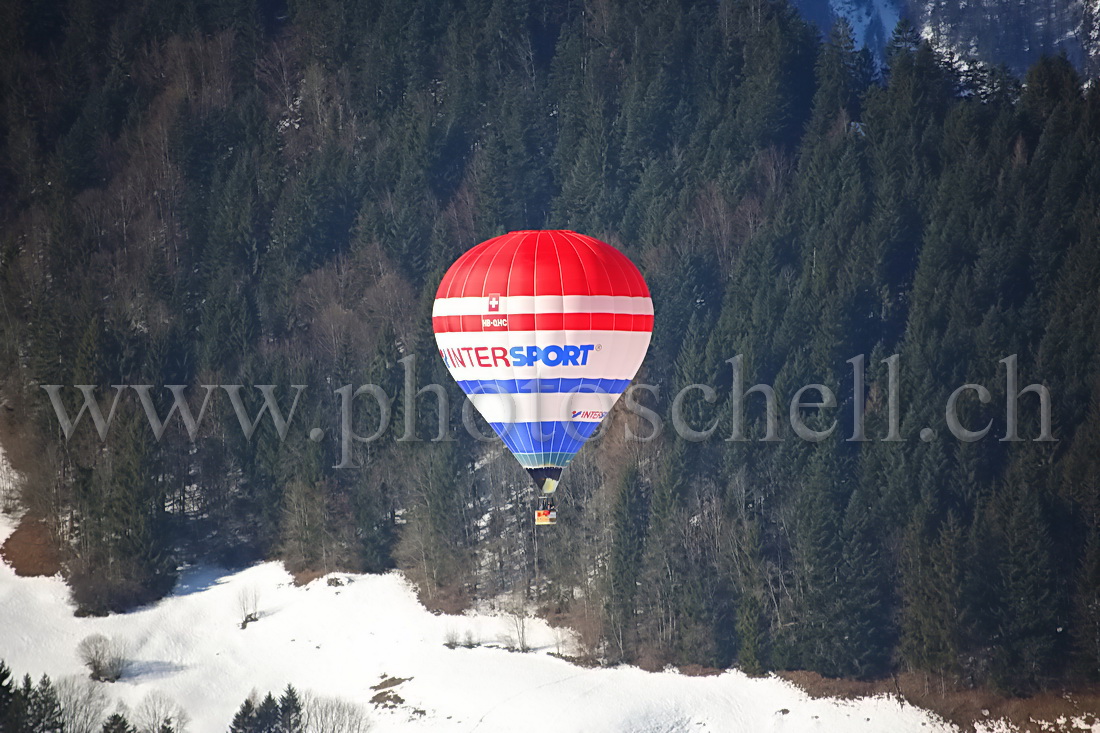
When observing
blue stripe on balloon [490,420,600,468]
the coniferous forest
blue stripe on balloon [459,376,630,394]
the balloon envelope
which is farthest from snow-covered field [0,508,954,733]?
blue stripe on balloon [459,376,630,394]

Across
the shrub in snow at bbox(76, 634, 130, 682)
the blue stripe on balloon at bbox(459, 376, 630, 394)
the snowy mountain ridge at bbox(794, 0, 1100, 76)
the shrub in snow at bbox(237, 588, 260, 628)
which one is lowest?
the shrub in snow at bbox(76, 634, 130, 682)

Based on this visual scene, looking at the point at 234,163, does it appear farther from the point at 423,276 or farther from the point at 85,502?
the point at 85,502

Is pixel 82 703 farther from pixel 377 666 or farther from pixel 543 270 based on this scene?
pixel 543 270

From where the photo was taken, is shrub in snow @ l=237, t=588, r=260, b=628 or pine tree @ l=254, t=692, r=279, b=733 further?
shrub in snow @ l=237, t=588, r=260, b=628

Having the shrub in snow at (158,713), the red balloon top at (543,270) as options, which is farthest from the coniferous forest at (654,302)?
the red balloon top at (543,270)

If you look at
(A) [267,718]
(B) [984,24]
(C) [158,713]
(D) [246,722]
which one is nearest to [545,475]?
(A) [267,718]

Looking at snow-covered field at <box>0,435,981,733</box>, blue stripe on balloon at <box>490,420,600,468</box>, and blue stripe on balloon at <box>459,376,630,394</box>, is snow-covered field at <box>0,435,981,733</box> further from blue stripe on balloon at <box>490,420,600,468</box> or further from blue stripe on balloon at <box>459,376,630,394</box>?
Result: blue stripe on balloon at <box>459,376,630,394</box>

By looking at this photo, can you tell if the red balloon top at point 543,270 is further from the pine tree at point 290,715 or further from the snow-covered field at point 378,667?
the snow-covered field at point 378,667
